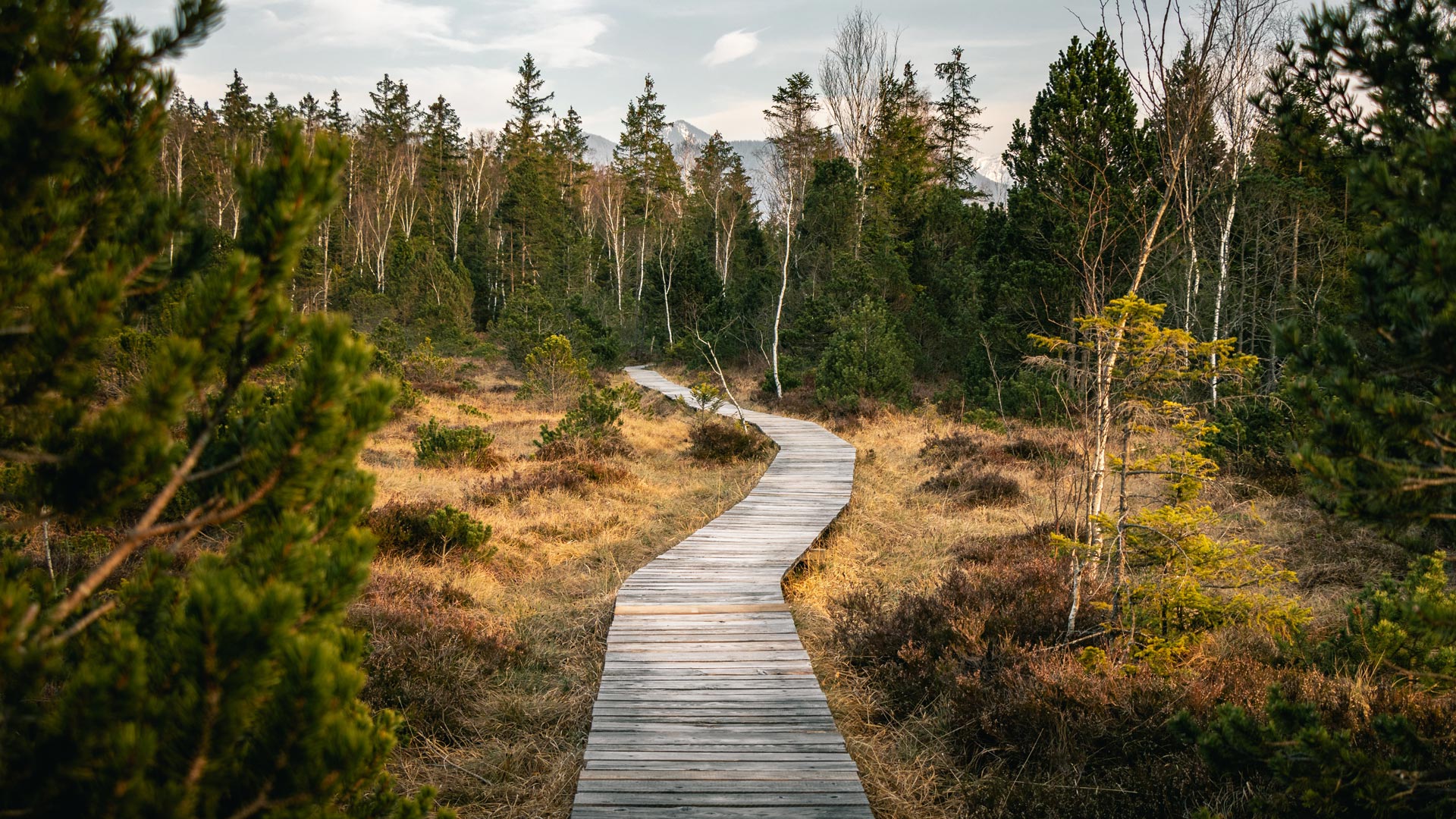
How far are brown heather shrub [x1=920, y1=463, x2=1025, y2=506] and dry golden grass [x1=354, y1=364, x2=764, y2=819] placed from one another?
264cm

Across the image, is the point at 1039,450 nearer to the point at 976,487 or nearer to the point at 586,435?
the point at 976,487

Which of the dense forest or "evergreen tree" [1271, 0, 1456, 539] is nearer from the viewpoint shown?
the dense forest

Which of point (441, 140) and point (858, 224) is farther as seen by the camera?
point (441, 140)

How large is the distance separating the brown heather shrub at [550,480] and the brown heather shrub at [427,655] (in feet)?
10.8

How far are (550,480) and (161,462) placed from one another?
331 inches

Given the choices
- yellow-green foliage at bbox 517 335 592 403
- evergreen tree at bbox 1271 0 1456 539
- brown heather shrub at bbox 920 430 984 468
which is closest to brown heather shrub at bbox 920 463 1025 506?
brown heather shrub at bbox 920 430 984 468

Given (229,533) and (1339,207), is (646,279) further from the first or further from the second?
(229,533)

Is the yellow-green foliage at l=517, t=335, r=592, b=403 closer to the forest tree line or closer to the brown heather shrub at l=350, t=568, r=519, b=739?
the forest tree line

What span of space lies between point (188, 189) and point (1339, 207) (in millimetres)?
17108

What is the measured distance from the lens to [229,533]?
6.37m

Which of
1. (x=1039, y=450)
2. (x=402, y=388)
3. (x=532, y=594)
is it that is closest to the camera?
(x=532, y=594)

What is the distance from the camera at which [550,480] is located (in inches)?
384

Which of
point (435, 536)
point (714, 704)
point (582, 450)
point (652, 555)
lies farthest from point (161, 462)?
point (582, 450)

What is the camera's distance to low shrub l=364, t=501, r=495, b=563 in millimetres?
6934
